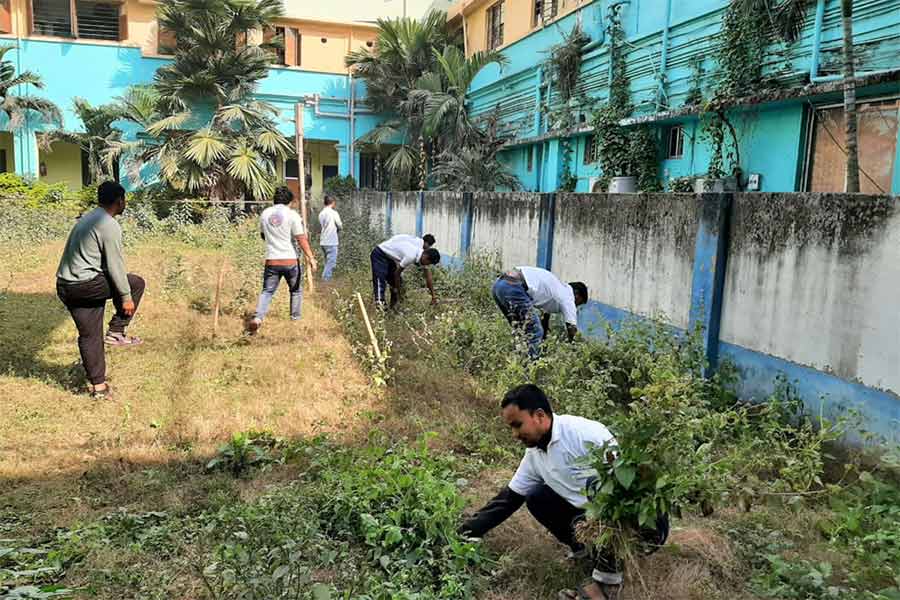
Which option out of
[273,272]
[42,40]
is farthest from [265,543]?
[42,40]

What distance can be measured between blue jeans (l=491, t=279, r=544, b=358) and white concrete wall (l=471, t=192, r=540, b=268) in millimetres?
2539

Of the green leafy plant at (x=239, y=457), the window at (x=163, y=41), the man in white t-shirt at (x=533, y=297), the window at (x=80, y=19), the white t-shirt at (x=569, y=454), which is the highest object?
the window at (x=80, y=19)

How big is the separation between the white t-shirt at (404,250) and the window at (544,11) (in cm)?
987

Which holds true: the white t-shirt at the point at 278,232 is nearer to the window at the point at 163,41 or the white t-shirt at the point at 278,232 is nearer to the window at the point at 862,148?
the window at the point at 862,148

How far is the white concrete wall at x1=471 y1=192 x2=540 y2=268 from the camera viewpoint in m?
8.55

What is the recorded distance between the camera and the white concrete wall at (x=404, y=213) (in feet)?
45.4

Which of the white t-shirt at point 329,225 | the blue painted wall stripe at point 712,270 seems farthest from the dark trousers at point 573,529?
the white t-shirt at point 329,225

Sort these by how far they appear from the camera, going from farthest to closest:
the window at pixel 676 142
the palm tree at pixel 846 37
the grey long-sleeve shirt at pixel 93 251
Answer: the window at pixel 676 142 < the palm tree at pixel 846 37 < the grey long-sleeve shirt at pixel 93 251

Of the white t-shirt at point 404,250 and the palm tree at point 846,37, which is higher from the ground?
the palm tree at point 846,37

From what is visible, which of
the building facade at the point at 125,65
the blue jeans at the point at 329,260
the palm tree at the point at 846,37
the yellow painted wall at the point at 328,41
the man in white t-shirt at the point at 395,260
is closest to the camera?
the palm tree at the point at 846,37

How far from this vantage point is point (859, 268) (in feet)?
13.4

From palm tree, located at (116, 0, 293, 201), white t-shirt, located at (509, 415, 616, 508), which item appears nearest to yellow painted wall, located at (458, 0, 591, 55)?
palm tree, located at (116, 0, 293, 201)

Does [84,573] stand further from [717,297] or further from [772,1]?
[772,1]

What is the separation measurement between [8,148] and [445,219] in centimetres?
1771
